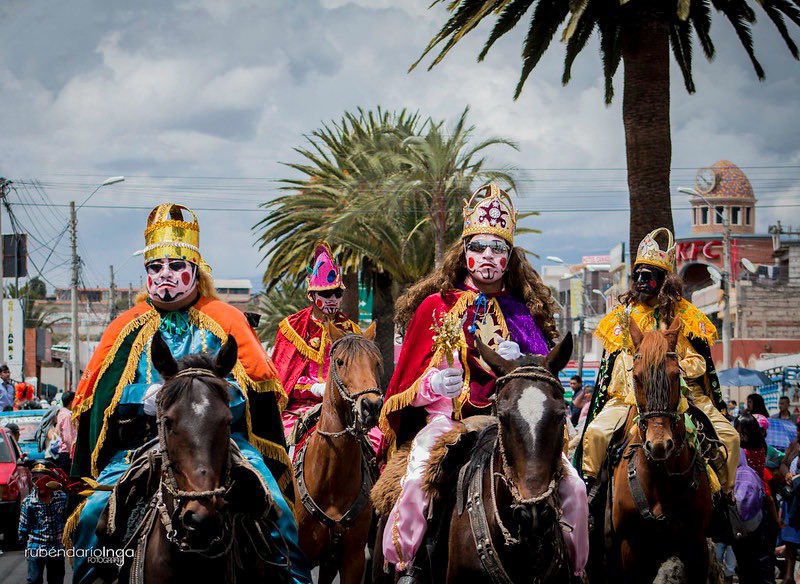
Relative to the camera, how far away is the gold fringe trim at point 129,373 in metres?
7.69

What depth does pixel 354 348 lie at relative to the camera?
33.3 feet

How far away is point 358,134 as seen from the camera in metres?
36.0

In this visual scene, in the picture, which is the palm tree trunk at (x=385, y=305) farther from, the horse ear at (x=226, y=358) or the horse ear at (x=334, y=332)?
the horse ear at (x=226, y=358)

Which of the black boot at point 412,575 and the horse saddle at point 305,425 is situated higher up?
the horse saddle at point 305,425

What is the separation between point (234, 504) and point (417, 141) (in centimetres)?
2330

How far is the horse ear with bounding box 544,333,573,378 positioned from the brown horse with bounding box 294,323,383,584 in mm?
3293

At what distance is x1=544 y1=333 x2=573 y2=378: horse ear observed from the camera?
6.97m

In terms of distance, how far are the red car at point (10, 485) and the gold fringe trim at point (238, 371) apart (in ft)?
36.2

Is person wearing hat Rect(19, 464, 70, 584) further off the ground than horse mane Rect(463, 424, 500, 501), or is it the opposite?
horse mane Rect(463, 424, 500, 501)

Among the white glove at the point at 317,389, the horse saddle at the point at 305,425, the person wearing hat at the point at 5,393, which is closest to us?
the horse saddle at the point at 305,425

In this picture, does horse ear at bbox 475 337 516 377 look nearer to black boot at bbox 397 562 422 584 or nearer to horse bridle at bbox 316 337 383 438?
black boot at bbox 397 562 422 584

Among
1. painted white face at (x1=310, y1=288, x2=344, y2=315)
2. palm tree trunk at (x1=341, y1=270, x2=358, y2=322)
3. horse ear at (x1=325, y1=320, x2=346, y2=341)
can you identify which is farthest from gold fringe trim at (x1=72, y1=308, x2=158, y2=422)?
palm tree trunk at (x1=341, y1=270, x2=358, y2=322)

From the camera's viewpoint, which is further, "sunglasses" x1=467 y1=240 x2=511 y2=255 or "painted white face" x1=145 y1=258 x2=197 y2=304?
"sunglasses" x1=467 y1=240 x2=511 y2=255

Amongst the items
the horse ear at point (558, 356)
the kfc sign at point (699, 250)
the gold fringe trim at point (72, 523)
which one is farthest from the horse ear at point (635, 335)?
the kfc sign at point (699, 250)
